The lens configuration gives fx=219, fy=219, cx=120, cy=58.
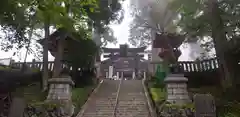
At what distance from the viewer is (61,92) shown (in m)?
9.53

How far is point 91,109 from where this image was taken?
34.0ft

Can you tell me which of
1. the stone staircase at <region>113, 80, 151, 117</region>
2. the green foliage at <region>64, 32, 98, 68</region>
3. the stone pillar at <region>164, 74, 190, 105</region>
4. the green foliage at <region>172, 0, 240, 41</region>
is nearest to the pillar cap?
the stone pillar at <region>164, 74, 190, 105</region>

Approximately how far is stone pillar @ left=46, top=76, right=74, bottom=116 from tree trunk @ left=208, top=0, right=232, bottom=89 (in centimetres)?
789

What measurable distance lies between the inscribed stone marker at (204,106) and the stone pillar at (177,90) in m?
3.64

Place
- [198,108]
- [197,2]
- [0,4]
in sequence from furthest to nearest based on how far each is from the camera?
[197,2] < [0,4] < [198,108]

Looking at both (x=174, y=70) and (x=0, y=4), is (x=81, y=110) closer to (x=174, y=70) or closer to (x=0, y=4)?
(x=174, y=70)

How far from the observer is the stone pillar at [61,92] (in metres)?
9.33

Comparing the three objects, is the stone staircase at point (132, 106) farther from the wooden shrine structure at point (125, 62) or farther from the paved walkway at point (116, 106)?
the wooden shrine structure at point (125, 62)

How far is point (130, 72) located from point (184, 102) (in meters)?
19.9

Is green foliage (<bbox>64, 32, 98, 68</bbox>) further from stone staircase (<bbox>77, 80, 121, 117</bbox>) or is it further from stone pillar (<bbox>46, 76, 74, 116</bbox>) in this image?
stone pillar (<bbox>46, 76, 74, 116</bbox>)

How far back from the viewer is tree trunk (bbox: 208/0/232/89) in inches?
449

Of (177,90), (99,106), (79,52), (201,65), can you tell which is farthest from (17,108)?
(201,65)

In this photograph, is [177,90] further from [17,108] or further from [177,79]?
[17,108]

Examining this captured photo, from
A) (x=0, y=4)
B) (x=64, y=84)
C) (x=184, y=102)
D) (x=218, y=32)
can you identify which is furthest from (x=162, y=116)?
(x=0, y=4)
